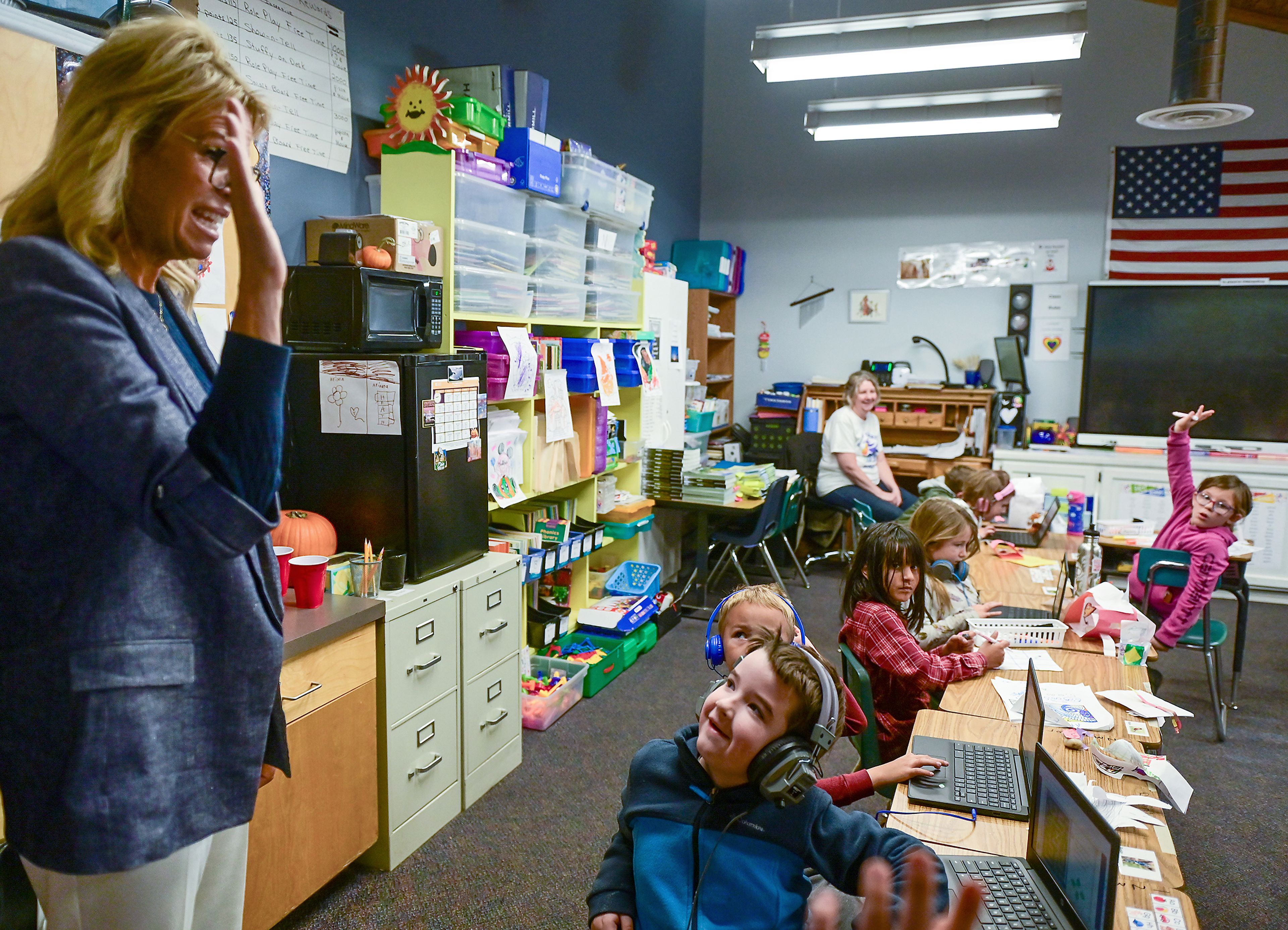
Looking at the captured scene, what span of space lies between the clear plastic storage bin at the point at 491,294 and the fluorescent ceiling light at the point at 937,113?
9.21ft

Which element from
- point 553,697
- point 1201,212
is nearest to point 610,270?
point 553,697

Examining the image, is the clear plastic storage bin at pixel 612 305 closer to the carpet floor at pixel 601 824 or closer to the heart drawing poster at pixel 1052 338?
the carpet floor at pixel 601 824

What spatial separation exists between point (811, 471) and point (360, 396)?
13.1ft

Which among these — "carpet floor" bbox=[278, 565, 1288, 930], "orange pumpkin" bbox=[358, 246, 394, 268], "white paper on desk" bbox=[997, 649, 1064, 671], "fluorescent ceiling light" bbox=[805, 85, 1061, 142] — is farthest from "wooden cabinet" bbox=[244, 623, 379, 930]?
"fluorescent ceiling light" bbox=[805, 85, 1061, 142]

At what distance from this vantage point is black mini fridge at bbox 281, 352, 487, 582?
8.54 ft

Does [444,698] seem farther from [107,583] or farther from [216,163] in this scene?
[216,163]

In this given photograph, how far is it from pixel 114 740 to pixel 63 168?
1.93 feet

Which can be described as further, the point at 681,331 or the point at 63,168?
the point at 681,331

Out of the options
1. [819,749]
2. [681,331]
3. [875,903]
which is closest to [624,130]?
[681,331]

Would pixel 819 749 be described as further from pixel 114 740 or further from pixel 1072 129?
pixel 1072 129

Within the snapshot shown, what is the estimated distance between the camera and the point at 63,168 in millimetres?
886

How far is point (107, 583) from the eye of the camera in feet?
2.93

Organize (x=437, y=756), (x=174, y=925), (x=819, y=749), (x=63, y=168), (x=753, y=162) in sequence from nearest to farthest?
(x=63, y=168), (x=174, y=925), (x=819, y=749), (x=437, y=756), (x=753, y=162)

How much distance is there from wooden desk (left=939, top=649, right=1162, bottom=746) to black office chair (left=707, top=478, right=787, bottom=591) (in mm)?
2439
